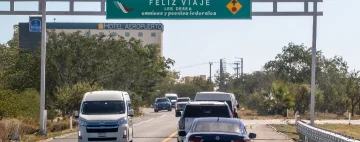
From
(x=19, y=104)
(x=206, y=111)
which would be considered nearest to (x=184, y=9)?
(x=206, y=111)

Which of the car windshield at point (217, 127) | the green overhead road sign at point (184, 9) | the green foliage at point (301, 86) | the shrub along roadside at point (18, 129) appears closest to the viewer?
the car windshield at point (217, 127)

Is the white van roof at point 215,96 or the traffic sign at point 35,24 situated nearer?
the traffic sign at point 35,24

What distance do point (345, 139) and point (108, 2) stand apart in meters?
15.5

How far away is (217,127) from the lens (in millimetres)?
18812

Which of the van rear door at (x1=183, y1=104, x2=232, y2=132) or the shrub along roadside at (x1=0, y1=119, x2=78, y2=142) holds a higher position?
the van rear door at (x1=183, y1=104, x2=232, y2=132)

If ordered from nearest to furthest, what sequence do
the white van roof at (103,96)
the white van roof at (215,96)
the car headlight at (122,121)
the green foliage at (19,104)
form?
1. the car headlight at (122,121)
2. the white van roof at (103,96)
3. the white van roof at (215,96)
4. the green foliage at (19,104)

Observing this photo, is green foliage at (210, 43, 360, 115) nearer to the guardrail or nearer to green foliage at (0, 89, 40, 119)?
green foliage at (0, 89, 40, 119)

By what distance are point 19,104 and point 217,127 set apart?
79.0 ft

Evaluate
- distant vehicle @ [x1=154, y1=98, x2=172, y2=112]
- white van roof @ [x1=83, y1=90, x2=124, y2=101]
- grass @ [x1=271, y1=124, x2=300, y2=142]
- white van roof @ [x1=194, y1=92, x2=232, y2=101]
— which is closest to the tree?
distant vehicle @ [x1=154, y1=98, x2=172, y2=112]

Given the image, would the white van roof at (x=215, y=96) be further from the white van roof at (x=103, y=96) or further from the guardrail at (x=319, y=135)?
the white van roof at (x=103, y=96)

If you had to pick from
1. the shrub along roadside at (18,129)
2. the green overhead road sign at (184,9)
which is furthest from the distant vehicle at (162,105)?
the green overhead road sign at (184,9)

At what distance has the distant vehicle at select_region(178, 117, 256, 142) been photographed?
703 inches

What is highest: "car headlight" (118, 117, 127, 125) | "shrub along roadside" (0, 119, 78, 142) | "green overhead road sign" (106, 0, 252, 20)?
"green overhead road sign" (106, 0, 252, 20)

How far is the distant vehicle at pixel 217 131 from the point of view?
17.9 metres
